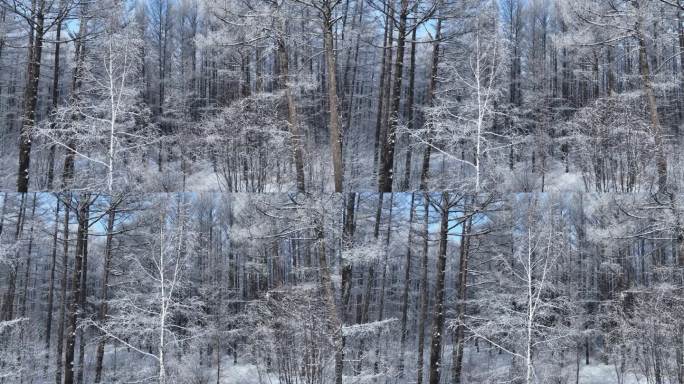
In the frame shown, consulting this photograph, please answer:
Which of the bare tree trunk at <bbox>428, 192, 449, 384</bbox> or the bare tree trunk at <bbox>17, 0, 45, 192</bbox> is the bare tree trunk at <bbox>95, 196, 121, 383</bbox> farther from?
the bare tree trunk at <bbox>428, 192, 449, 384</bbox>

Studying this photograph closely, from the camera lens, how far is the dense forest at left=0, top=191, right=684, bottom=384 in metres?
6.87

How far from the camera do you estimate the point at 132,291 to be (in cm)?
716

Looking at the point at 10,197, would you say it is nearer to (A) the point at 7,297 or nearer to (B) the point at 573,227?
(A) the point at 7,297

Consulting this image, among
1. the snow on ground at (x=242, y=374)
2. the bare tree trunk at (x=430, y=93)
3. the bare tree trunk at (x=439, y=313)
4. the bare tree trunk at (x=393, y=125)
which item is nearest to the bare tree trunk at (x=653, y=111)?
the bare tree trunk at (x=430, y=93)

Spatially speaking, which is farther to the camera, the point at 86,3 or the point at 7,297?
the point at 86,3

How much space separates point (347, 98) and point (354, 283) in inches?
125

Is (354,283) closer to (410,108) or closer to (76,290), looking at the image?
(410,108)

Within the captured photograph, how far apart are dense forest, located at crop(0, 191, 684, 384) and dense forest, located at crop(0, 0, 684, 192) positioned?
1.28 feet

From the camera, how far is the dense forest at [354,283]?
687cm

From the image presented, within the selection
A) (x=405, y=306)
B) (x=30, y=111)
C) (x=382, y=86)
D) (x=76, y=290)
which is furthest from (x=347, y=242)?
(x=30, y=111)

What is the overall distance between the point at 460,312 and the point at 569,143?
330 cm

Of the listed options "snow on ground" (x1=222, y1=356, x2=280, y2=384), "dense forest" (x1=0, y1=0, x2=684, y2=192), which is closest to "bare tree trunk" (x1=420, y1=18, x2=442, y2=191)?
"dense forest" (x1=0, y1=0, x2=684, y2=192)

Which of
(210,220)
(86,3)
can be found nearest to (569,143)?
(210,220)

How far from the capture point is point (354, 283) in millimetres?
6730
